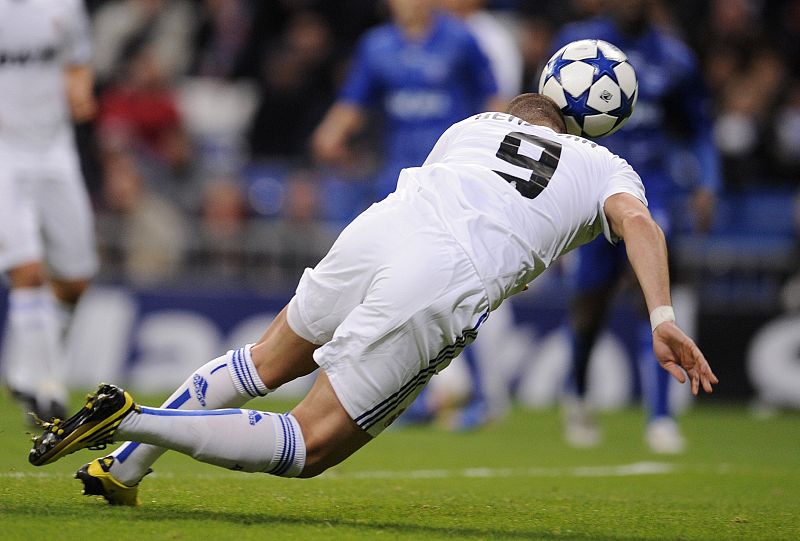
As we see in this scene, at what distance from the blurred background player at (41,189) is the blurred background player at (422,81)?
84.4 inches

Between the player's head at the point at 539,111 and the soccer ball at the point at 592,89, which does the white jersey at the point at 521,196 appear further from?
the soccer ball at the point at 592,89

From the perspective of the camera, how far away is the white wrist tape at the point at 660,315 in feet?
14.4

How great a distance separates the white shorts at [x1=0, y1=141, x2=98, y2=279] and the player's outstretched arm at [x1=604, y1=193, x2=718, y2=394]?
4614 millimetres

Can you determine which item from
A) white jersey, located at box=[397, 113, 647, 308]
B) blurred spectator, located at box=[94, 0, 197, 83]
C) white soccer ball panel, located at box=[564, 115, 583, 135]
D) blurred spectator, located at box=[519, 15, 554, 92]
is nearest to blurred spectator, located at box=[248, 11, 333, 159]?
blurred spectator, located at box=[94, 0, 197, 83]

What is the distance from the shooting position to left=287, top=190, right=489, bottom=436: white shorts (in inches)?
185

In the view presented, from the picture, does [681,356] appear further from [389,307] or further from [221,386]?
[221,386]

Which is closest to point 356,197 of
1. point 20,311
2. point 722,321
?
point 722,321

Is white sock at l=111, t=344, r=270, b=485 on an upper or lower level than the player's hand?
lower

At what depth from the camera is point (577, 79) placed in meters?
5.31

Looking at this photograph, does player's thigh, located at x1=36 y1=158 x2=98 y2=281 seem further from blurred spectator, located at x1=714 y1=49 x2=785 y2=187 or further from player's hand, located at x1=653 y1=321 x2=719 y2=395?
blurred spectator, located at x1=714 y1=49 x2=785 y2=187

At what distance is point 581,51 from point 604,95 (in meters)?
0.28

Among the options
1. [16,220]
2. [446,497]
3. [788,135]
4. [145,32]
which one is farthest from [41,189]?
[788,135]

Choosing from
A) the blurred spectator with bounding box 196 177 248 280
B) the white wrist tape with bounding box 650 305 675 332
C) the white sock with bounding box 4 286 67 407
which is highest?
the white wrist tape with bounding box 650 305 675 332

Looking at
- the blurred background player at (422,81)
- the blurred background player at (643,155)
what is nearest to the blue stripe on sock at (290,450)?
the blurred background player at (643,155)
